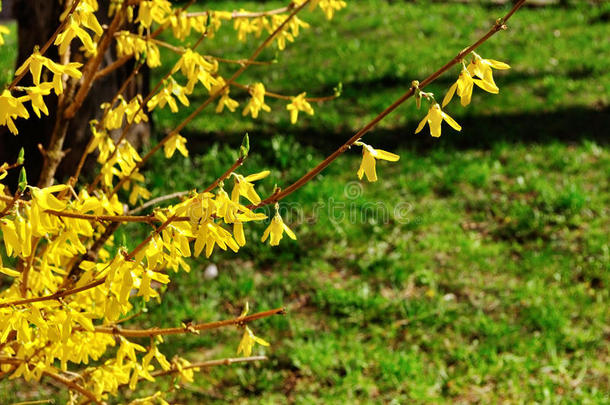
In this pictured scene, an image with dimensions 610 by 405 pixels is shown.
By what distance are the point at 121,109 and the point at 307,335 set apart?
1.75m

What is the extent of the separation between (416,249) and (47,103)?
7.79ft

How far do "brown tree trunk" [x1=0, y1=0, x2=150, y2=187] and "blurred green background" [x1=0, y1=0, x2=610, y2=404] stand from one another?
54 cm

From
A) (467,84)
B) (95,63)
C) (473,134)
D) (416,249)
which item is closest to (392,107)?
(467,84)

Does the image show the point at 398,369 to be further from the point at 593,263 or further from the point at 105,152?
the point at 105,152

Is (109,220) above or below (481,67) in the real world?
below

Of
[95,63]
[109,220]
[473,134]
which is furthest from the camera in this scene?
[473,134]

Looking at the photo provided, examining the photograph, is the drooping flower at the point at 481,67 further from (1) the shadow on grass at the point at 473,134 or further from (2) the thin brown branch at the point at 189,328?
(1) the shadow on grass at the point at 473,134

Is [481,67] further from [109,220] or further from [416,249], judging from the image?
[416,249]

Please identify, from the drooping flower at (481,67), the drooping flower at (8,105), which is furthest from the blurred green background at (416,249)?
the drooping flower at (481,67)

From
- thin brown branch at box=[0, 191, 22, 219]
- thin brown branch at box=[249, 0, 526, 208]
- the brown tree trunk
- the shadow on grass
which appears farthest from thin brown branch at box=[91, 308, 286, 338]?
the shadow on grass

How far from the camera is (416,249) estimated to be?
4066mm

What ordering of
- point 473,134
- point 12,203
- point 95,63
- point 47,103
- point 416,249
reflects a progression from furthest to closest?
point 473,134 < point 47,103 < point 416,249 < point 95,63 < point 12,203

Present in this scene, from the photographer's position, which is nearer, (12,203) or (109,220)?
(12,203)

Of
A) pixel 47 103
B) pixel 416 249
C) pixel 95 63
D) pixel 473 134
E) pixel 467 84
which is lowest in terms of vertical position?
pixel 416 249
